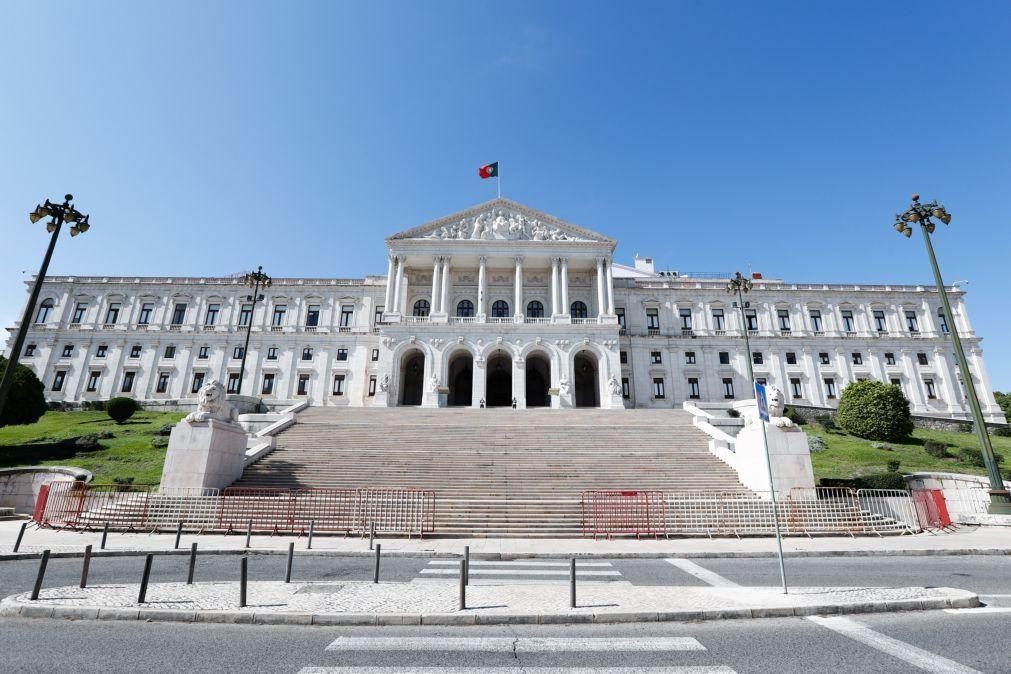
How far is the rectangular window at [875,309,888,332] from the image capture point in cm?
5137

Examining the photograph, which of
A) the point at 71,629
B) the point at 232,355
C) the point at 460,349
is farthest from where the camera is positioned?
the point at 232,355

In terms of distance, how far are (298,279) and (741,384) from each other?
47.6 metres

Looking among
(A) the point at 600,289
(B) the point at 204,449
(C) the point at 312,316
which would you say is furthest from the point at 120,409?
(A) the point at 600,289

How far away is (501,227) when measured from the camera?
1858 inches

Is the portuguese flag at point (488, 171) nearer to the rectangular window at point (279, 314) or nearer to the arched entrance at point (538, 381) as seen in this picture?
the arched entrance at point (538, 381)

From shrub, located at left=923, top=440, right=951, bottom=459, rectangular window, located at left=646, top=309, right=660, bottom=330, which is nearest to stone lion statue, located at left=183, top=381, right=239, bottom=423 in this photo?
shrub, located at left=923, top=440, right=951, bottom=459

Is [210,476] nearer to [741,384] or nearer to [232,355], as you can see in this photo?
[232,355]

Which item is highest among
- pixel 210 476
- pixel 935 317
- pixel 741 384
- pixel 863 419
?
pixel 935 317

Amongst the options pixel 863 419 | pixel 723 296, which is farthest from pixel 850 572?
pixel 723 296

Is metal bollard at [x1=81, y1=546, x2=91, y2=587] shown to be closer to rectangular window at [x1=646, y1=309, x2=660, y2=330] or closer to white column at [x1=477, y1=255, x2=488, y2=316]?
white column at [x1=477, y1=255, x2=488, y2=316]

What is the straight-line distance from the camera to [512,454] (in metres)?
22.8

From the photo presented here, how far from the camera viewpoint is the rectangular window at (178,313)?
51.4m

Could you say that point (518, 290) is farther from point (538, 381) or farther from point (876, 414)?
point (876, 414)

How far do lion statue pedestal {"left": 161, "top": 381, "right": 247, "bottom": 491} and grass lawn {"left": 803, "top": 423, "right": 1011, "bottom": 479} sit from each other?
25.8 m
